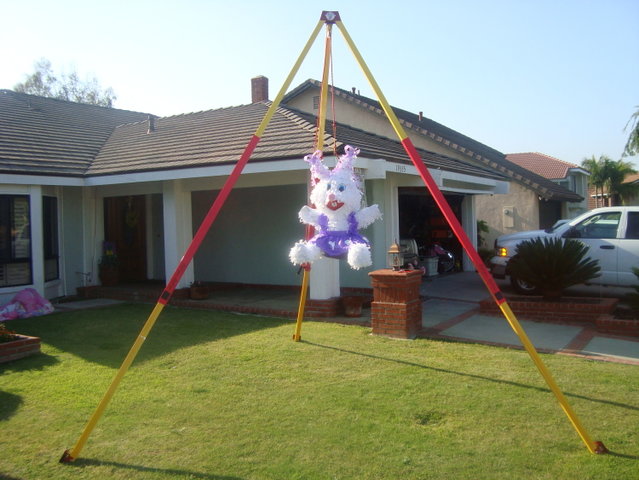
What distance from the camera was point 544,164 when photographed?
3325cm

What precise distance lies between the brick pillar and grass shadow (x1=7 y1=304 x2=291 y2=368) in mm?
1884

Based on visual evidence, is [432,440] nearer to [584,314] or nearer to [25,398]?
[25,398]

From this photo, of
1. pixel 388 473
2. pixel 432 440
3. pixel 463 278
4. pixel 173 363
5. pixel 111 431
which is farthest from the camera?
pixel 463 278

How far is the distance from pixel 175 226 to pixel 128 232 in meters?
3.61

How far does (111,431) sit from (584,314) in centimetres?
731

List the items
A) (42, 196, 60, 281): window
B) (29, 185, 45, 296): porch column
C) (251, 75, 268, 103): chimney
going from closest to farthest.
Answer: (29, 185, 45, 296): porch column, (42, 196, 60, 281): window, (251, 75, 268, 103): chimney

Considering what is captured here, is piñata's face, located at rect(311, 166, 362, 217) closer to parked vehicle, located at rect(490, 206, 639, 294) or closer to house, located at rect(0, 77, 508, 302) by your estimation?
house, located at rect(0, 77, 508, 302)

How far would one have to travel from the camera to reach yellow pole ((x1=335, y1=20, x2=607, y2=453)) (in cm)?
436

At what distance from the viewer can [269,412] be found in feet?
17.0

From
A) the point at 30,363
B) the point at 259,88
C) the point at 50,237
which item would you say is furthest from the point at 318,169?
the point at 259,88

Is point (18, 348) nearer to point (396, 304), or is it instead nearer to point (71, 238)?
point (396, 304)

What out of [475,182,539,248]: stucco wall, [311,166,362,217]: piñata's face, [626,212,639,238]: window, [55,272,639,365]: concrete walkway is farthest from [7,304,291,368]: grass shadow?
[475,182,539,248]: stucco wall

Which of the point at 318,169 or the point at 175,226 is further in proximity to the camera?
the point at 175,226

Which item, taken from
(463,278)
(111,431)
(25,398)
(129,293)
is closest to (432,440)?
(111,431)
